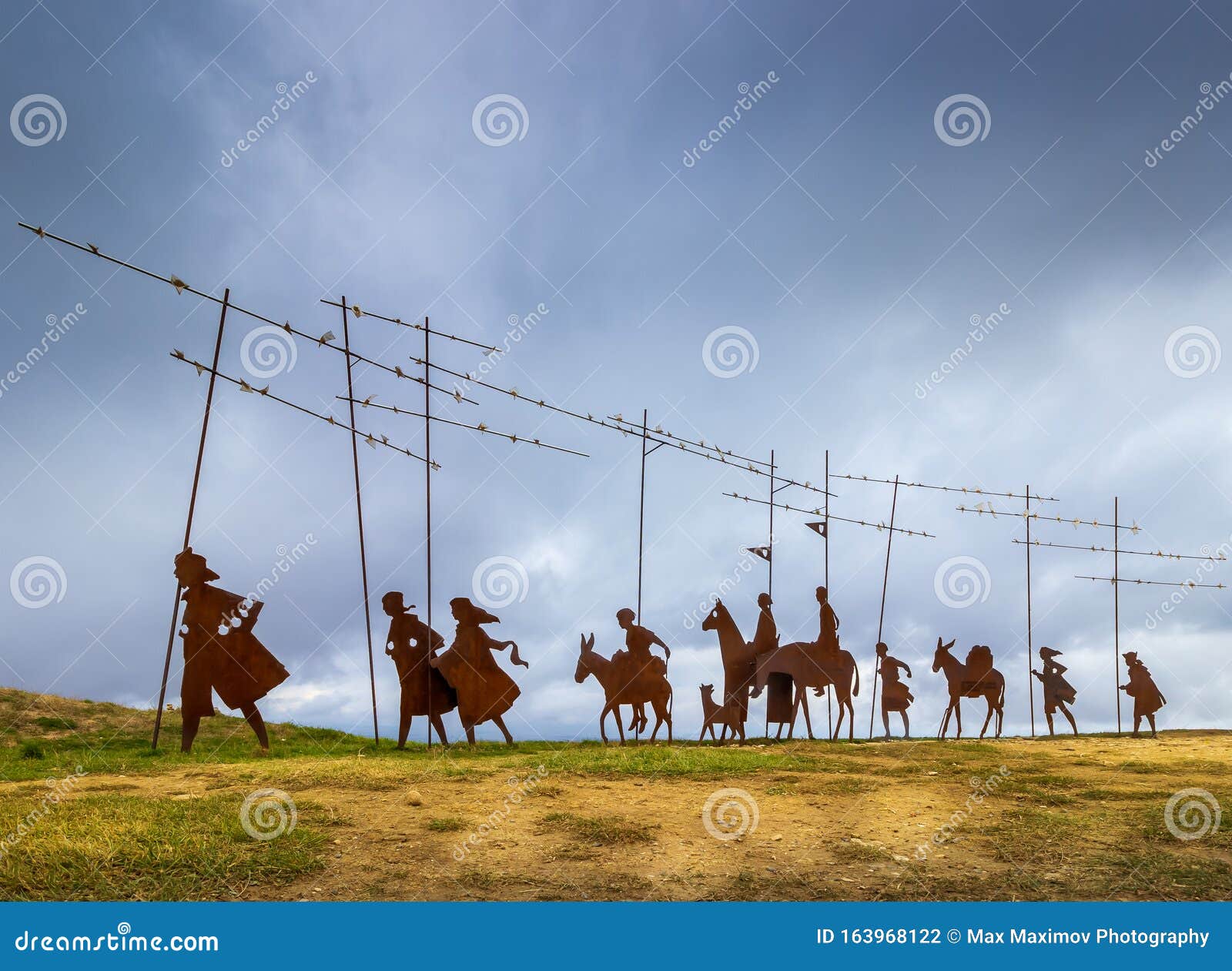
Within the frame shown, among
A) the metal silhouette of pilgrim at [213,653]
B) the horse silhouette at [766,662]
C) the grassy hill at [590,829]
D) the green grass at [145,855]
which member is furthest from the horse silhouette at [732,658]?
the green grass at [145,855]

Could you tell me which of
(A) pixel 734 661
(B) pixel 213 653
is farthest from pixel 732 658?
(B) pixel 213 653

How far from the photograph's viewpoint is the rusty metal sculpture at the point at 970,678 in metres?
24.4

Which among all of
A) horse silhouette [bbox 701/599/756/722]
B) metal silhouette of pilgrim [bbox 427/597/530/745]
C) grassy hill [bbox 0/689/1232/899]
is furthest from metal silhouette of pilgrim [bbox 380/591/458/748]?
horse silhouette [bbox 701/599/756/722]

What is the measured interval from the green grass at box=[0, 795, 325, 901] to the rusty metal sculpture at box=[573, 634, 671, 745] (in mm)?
9165

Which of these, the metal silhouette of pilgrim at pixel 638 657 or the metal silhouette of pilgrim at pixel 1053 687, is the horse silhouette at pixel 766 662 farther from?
the metal silhouette of pilgrim at pixel 1053 687

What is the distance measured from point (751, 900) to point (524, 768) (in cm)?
631

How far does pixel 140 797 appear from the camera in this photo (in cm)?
1109

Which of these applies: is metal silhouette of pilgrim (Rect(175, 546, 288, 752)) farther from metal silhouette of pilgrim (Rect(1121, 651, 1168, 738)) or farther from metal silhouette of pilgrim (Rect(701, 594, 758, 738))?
metal silhouette of pilgrim (Rect(1121, 651, 1168, 738))

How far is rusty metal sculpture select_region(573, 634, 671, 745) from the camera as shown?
61.3ft

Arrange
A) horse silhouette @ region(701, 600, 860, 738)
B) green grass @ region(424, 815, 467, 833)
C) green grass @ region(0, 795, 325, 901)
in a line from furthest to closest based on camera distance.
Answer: horse silhouette @ region(701, 600, 860, 738) < green grass @ region(424, 815, 467, 833) < green grass @ region(0, 795, 325, 901)

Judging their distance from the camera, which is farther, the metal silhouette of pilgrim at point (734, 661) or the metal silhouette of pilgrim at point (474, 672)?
the metal silhouette of pilgrim at point (734, 661)

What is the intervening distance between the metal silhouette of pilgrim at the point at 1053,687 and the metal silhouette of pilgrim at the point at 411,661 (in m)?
16.8

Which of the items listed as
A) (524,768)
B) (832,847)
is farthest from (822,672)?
(832,847)

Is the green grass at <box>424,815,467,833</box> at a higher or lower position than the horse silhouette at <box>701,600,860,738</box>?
lower
